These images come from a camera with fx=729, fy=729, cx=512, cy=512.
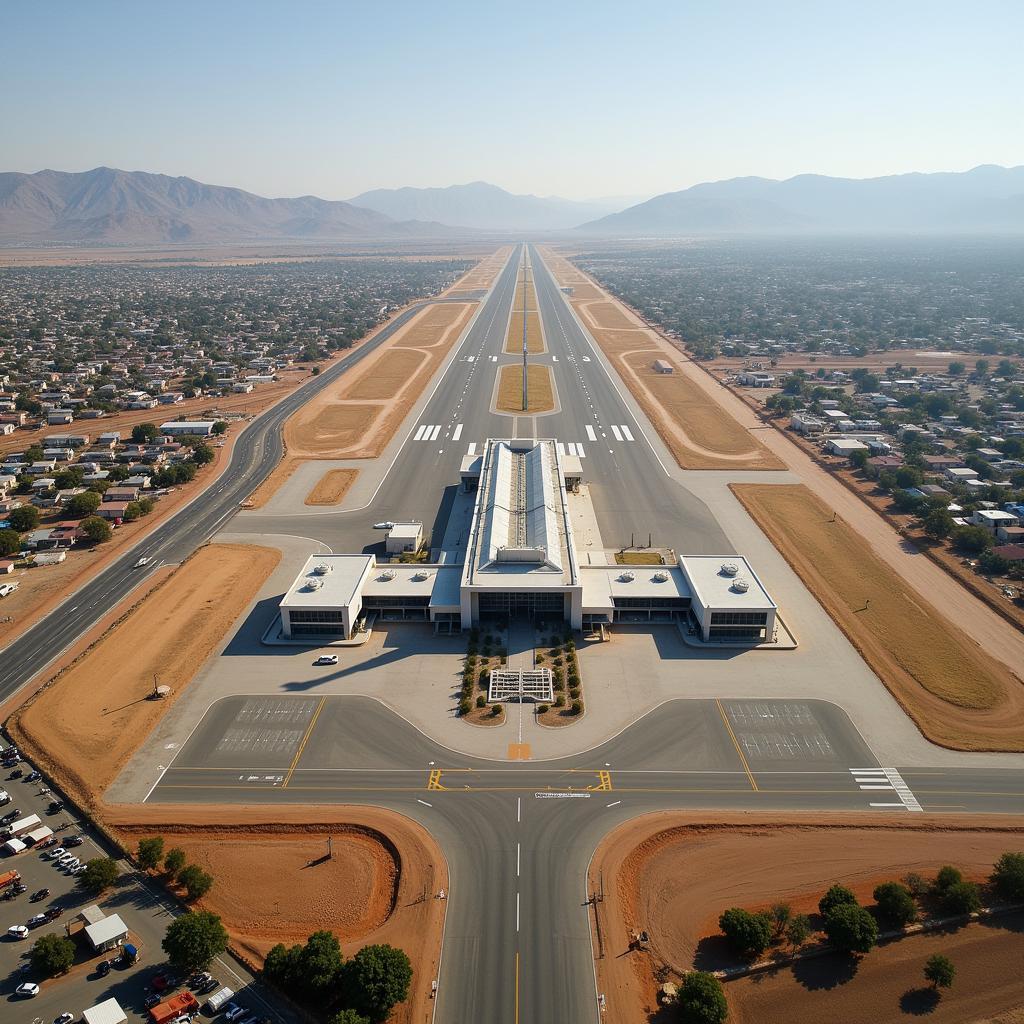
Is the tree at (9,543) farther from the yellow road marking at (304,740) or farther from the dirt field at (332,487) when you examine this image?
the yellow road marking at (304,740)

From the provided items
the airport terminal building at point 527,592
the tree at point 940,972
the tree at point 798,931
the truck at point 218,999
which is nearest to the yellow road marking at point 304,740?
the airport terminal building at point 527,592

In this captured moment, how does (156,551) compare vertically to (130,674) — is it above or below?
above

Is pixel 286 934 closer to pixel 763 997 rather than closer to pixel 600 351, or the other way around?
pixel 763 997

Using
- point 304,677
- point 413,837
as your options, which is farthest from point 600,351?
point 413,837

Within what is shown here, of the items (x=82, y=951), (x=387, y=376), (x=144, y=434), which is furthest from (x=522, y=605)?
(x=387, y=376)

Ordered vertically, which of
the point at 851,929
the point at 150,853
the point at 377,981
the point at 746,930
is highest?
the point at 150,853

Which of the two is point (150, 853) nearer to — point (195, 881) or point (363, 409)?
point (195, 881)
